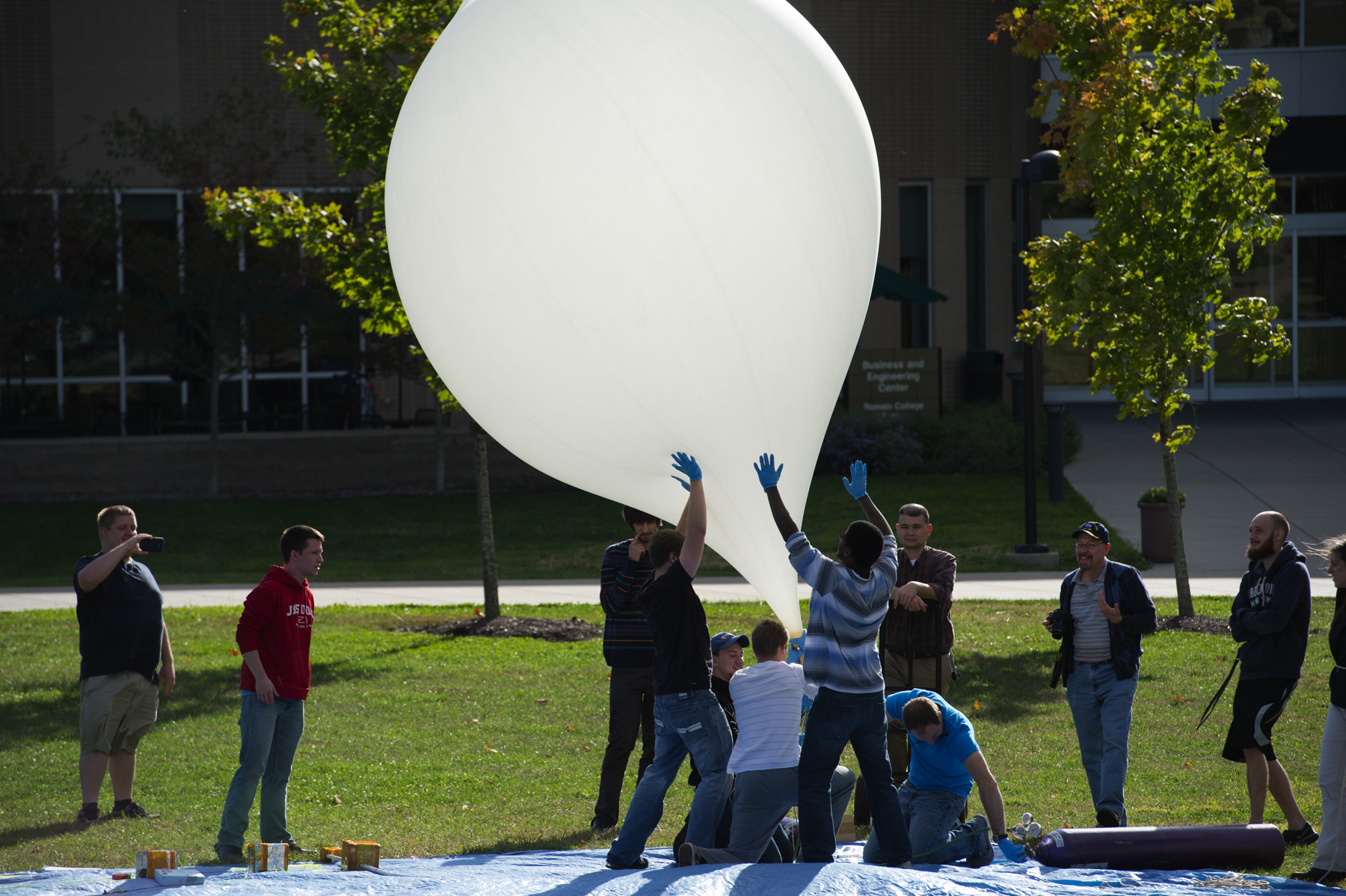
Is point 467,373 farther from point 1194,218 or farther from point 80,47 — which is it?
point 80,47

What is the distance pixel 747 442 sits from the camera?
14.8ft

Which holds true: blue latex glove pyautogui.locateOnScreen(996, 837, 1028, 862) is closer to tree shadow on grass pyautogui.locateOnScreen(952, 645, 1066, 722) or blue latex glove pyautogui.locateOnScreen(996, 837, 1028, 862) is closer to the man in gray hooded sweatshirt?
the man in gray hooded sweatshirt

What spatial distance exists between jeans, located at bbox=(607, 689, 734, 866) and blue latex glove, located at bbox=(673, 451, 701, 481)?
4.44 feet

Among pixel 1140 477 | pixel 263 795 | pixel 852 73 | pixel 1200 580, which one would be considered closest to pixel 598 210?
pixel 263 795

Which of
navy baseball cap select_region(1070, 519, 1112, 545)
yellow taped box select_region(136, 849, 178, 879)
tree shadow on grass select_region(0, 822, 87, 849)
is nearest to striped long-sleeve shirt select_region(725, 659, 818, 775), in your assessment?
navy baseball cap select_region(1070, 519, 1112, 545)

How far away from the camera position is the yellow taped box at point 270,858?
5.21 m

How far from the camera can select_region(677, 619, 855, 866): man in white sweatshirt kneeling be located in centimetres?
516

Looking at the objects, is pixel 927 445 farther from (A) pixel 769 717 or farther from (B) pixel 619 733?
(A) pixel 769 717

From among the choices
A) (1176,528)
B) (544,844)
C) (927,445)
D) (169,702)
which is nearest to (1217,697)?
(544,844)

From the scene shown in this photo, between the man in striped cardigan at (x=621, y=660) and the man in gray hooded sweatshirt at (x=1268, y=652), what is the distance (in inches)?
115

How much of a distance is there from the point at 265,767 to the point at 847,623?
2.96 m

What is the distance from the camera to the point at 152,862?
475 cm

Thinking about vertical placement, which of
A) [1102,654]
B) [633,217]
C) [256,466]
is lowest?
[1102,654]

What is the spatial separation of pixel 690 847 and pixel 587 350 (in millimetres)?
2184
